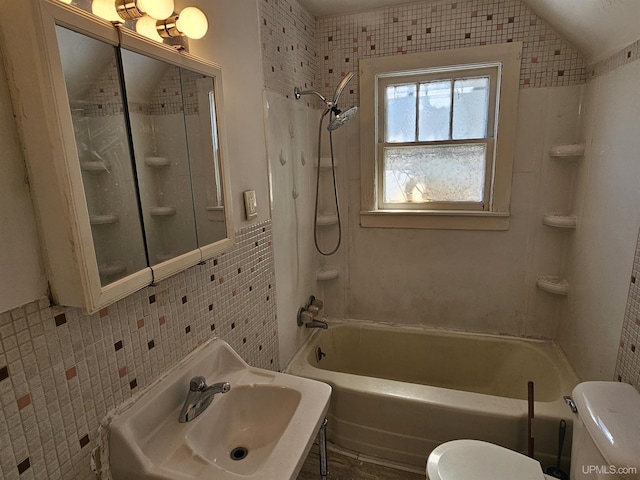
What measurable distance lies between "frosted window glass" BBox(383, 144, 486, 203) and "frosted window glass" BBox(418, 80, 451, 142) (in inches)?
3.2

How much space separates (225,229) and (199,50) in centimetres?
59

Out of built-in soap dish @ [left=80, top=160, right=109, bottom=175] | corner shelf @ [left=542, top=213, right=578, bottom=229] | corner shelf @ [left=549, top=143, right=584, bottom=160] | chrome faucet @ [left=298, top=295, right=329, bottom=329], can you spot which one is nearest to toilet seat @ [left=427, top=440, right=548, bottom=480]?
chrome faucet @ [left=298, top=295, right=329, bottom=329]

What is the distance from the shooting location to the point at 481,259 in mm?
2186

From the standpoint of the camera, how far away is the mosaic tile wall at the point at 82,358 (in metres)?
0.68

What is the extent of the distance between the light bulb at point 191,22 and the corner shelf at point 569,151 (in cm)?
181

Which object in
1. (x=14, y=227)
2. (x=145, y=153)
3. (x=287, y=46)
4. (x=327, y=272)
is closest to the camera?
(x=14, y=227)

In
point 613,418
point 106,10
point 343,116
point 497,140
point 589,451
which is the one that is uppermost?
point 106,10

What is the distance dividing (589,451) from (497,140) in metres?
1.52

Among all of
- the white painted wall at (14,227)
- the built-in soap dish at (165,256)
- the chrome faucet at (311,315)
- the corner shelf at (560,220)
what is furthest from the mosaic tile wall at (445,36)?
the white painted wall at (14,227)

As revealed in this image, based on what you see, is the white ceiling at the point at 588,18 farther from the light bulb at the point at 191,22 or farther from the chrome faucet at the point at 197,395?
the chrome faucet at the point at 197,395

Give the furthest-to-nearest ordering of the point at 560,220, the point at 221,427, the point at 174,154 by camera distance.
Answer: the point at 560,220 → the point at 221,427 → the point at 174,154

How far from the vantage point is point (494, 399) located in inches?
64.1

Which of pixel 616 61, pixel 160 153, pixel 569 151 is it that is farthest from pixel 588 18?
pixel 160 153

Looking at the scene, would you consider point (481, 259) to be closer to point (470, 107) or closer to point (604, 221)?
point (604, 221)
